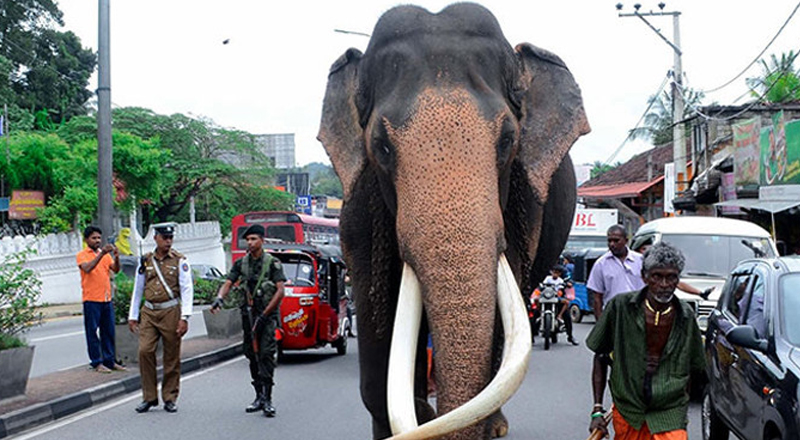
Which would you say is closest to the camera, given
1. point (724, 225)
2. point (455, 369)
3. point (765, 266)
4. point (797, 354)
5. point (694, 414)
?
point (455, 369)

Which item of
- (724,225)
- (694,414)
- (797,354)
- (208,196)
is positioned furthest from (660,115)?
(797,354)

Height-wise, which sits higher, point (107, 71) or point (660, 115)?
point (660, 115)

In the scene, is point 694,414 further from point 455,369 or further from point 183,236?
point 183,236

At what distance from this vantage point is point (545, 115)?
17.3 ft

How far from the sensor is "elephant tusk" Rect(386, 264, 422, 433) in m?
3.81

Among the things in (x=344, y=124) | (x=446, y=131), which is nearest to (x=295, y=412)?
(x=344, y=124)

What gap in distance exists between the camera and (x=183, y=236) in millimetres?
43312

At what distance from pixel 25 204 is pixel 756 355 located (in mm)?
29615

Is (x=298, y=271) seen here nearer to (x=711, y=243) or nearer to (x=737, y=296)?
(x=711, y=243)

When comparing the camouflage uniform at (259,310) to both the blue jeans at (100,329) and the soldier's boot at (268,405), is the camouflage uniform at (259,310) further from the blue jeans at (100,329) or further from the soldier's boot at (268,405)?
the blue jeans at (100,329)

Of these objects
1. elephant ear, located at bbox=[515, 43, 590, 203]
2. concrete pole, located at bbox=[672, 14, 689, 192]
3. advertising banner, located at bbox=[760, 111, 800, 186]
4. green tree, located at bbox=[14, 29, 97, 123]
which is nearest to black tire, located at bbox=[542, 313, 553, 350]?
advertising banner, located at bbox=[760, 111, 800, 186]

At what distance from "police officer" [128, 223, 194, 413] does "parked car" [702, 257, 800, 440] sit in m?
4.98

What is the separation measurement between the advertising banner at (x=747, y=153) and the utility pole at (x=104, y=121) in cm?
1444

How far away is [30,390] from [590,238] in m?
21.2
